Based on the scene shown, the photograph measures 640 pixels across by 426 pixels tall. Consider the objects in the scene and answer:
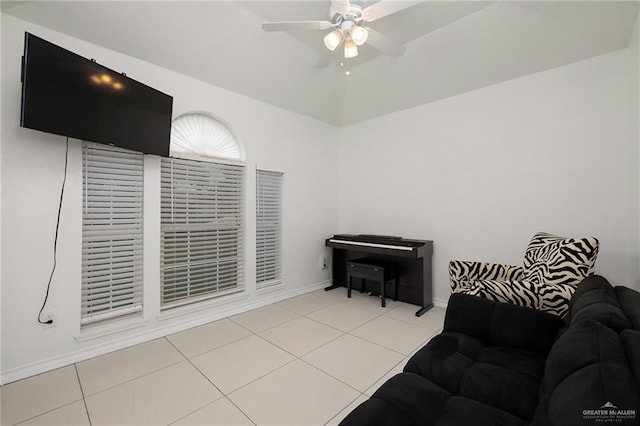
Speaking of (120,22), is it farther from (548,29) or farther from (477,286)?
(548,29)

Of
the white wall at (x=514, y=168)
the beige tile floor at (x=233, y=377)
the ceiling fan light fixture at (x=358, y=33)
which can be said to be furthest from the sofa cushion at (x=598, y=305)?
the ceiling fan light fixture at (x=358, y=33)

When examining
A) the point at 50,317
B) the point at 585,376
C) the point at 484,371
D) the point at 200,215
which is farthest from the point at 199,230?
the point at 585,376

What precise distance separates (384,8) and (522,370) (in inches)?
96.5

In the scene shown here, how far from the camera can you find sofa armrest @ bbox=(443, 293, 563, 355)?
1.42 m

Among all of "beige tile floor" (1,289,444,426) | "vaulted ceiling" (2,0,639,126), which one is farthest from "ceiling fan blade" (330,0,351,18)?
"beige tile floor" (1,289,444,426)

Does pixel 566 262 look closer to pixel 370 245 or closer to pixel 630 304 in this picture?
pixel 630 304

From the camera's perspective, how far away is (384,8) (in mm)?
1912

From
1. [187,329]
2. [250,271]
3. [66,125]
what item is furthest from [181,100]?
[187,329]

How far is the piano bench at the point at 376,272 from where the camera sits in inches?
131

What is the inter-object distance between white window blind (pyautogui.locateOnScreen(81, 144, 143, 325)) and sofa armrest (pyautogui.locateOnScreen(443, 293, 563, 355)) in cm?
280

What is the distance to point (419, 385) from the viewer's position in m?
1.15

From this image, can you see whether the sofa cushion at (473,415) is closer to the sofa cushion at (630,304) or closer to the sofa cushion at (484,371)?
the sofa cushion at (484,371)

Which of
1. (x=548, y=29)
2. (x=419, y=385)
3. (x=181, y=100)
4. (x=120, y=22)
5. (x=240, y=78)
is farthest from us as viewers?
(x=240, y=78)

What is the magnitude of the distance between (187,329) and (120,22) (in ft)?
9.72
